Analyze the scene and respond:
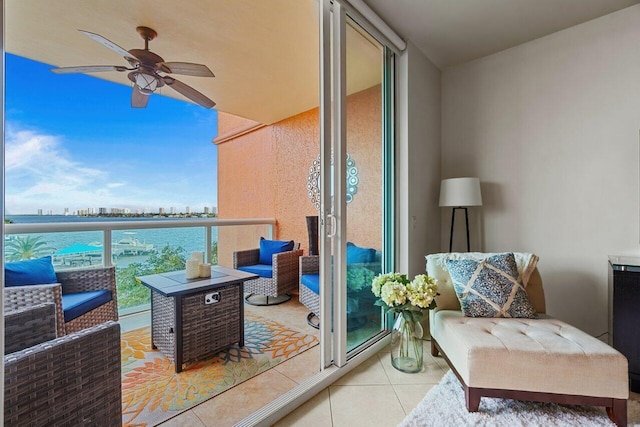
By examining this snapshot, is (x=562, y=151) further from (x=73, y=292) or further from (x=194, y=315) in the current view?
(x=73, y=292)

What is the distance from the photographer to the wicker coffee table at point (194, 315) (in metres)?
2.09

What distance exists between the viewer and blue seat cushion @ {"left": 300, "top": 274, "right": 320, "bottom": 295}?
2.91 m

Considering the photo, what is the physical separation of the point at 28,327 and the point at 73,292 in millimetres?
1440

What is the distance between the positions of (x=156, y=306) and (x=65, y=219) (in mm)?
1632

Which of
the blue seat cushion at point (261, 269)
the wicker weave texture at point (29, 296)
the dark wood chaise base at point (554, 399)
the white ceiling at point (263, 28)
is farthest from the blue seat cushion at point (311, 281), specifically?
the wicker weave texture at point (29, 296)

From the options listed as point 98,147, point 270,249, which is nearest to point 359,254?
point 270,249

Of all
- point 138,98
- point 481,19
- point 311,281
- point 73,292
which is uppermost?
point 481,19

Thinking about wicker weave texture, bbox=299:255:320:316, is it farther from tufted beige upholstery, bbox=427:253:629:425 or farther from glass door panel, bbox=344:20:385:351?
tufted beige upholstery, bbox=427:253:629:425

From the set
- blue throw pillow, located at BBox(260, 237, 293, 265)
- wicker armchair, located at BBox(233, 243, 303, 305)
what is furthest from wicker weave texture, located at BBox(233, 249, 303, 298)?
blue throw pillow, located at BBox(260, 237, 293, 265)

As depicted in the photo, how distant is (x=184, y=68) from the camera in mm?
2479

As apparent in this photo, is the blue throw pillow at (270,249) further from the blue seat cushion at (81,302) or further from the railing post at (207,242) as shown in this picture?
the blue seat cushion at (81,302)

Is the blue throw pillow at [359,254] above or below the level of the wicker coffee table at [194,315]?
above

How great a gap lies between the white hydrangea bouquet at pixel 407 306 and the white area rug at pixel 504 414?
0.40 m

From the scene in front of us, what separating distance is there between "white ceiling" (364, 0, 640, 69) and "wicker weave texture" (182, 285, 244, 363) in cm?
251
